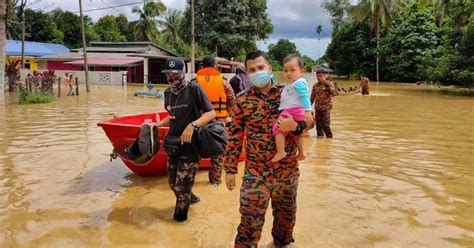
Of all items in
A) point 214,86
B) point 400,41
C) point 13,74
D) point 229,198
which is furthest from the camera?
point 400,41

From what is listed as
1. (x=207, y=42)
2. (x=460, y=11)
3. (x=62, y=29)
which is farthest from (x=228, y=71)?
(x=62, y=29)

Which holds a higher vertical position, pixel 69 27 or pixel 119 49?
pixel 69 27

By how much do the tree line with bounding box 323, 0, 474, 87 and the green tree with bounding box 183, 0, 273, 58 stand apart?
1052cm

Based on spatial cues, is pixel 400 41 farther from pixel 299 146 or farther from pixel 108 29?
pixel 299 146

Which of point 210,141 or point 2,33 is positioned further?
point 2,33

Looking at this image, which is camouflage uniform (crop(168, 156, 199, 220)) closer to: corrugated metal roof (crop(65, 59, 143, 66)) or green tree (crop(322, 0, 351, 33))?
corrugated metal roof (crop(65, 59, 143, 66))

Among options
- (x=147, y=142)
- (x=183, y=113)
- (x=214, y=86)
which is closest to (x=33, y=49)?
(x=214, y=86)

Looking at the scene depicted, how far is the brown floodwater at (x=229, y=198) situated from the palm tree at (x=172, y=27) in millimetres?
44919

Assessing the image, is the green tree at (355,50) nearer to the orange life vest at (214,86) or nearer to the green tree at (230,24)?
the green tree at (230,24)

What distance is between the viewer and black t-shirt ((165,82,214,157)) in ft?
14.7

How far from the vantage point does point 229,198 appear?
565 centimetres

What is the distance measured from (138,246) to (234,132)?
1519 millimetres

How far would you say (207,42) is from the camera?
44125 mm

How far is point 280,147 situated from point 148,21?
5108cm
